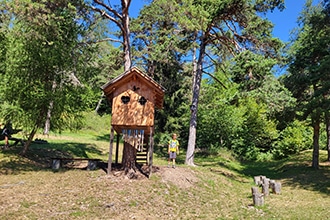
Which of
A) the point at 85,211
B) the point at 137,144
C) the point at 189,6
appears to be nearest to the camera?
the point at 85,211

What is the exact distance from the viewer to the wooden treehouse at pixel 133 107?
10609 mm

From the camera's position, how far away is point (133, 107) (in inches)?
422

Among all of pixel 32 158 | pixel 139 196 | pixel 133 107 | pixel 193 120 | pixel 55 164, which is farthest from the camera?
pixel 193 120

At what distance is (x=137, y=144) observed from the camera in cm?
1061

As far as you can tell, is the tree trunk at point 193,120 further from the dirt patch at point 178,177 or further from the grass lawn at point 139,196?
the dirt patch at point 178,177

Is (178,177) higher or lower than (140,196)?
higher

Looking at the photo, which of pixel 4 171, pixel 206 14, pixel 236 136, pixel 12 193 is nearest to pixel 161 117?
pixel 236 136

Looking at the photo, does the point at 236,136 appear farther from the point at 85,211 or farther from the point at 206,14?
the point at 85,211

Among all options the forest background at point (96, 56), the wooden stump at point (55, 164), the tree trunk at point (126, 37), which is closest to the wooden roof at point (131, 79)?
the tree trunk at point (126, 37)

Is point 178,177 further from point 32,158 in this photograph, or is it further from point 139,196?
point 32,158

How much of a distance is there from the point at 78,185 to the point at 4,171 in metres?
3.86

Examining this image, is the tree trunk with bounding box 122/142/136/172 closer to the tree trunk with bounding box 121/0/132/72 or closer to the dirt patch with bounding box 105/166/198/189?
the dirt patch with bounding box 105/166/198/189

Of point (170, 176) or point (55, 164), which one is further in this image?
point (55, 164)

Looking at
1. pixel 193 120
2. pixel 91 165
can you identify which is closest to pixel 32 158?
pixel 91 165
